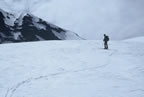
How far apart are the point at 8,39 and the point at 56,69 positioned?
165 m

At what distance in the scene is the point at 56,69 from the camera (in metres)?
13.7

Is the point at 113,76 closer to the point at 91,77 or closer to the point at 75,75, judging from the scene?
the point at 91,77

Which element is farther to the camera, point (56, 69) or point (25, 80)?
point (56, 69)

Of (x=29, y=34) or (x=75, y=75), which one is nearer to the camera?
(x=75, y=75)

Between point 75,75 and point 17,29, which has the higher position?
point 17,29

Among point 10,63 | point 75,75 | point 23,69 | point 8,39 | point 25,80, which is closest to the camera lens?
point 25,80

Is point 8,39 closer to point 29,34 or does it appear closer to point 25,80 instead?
point 29,34

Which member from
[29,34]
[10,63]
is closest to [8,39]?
[29,34]

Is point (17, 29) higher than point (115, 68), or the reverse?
point (17, 29)

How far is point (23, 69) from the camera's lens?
13.6 metres

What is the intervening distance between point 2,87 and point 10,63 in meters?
5.42

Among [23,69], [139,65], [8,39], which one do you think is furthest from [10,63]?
[8,39]

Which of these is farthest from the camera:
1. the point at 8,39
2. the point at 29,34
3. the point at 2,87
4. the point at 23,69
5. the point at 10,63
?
the point at 29,34

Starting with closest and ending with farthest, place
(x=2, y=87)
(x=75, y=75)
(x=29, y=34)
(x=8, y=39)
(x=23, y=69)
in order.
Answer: (x=2, y=87), (x=75, y=75), (x=23, y=69), (x=8, y=39), (x=29, y=34)
